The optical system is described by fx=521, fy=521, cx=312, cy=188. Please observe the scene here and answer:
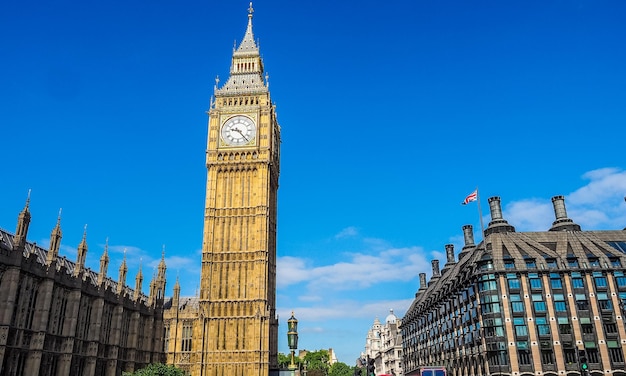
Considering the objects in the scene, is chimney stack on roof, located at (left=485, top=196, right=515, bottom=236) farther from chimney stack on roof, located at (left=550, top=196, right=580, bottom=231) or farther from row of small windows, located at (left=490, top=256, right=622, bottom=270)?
row of small windows, located at (left=490, top=256, right=622, bottom=270)

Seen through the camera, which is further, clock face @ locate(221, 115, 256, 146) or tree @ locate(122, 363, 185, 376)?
clock face @ locate(221, 115, 256, 146)

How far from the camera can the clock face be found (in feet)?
279

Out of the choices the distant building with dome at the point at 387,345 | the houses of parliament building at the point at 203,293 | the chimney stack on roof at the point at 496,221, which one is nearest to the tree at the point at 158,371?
the houses of parliament building at the point at 203,293

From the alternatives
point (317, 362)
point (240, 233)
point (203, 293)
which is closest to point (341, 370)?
point (317, 362)

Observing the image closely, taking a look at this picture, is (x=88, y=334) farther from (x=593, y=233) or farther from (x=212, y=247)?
(x=593, y=233)

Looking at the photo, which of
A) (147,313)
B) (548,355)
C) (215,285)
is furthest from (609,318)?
(147,313)

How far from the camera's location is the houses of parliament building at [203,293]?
47.8 m

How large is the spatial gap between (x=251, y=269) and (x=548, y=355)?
137ft

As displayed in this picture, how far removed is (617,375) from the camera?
6512cm

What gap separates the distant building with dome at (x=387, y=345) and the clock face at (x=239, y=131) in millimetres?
61747

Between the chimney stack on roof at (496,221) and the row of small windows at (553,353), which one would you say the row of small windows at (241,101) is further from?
the row of small windows at (553,353)

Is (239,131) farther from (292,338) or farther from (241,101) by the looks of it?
Result: (292,338)

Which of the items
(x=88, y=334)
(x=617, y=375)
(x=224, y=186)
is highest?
(x=224, y=186)

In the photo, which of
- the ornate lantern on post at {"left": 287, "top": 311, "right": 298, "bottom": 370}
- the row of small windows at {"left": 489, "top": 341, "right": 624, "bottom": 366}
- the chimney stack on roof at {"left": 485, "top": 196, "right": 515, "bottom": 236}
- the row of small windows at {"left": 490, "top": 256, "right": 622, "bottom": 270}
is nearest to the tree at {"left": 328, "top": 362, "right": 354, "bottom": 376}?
the chimney stack on roof at {"left": 485, "top": 196, "right": 515, "bottom": 236}
